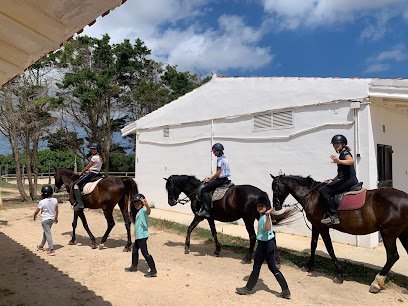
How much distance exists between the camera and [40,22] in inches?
111

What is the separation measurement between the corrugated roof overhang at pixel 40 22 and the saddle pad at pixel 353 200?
197 inches

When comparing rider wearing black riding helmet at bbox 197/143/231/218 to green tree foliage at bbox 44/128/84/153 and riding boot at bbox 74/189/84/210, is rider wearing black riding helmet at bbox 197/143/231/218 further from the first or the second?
green tree foliage at bbox 44/128/84/153

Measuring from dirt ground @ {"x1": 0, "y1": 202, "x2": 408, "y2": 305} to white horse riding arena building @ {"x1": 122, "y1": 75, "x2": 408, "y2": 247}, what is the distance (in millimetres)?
3294

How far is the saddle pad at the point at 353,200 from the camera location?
231 inches

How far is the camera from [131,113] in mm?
30297

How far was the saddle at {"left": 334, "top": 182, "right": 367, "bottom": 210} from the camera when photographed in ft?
19.3

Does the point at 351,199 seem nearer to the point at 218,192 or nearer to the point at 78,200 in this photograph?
the point at 218,192

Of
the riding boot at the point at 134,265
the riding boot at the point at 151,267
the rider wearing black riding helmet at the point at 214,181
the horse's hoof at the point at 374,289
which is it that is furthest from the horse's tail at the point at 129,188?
the horse's hoof at the point at 374,289

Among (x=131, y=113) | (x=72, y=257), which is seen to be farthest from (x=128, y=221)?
(x=131, y=113)

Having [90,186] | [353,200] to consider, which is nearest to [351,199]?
[353,200]

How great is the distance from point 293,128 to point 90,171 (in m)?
5.73

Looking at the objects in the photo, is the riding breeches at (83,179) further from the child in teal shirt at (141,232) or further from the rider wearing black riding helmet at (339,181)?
the rider wearing black riding helmet at (339,181)

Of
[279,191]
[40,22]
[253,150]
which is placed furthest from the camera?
[253,150]

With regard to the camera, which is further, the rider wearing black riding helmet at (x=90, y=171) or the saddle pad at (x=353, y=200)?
the rider wearing black riding helmet at (x=90, y=171)
